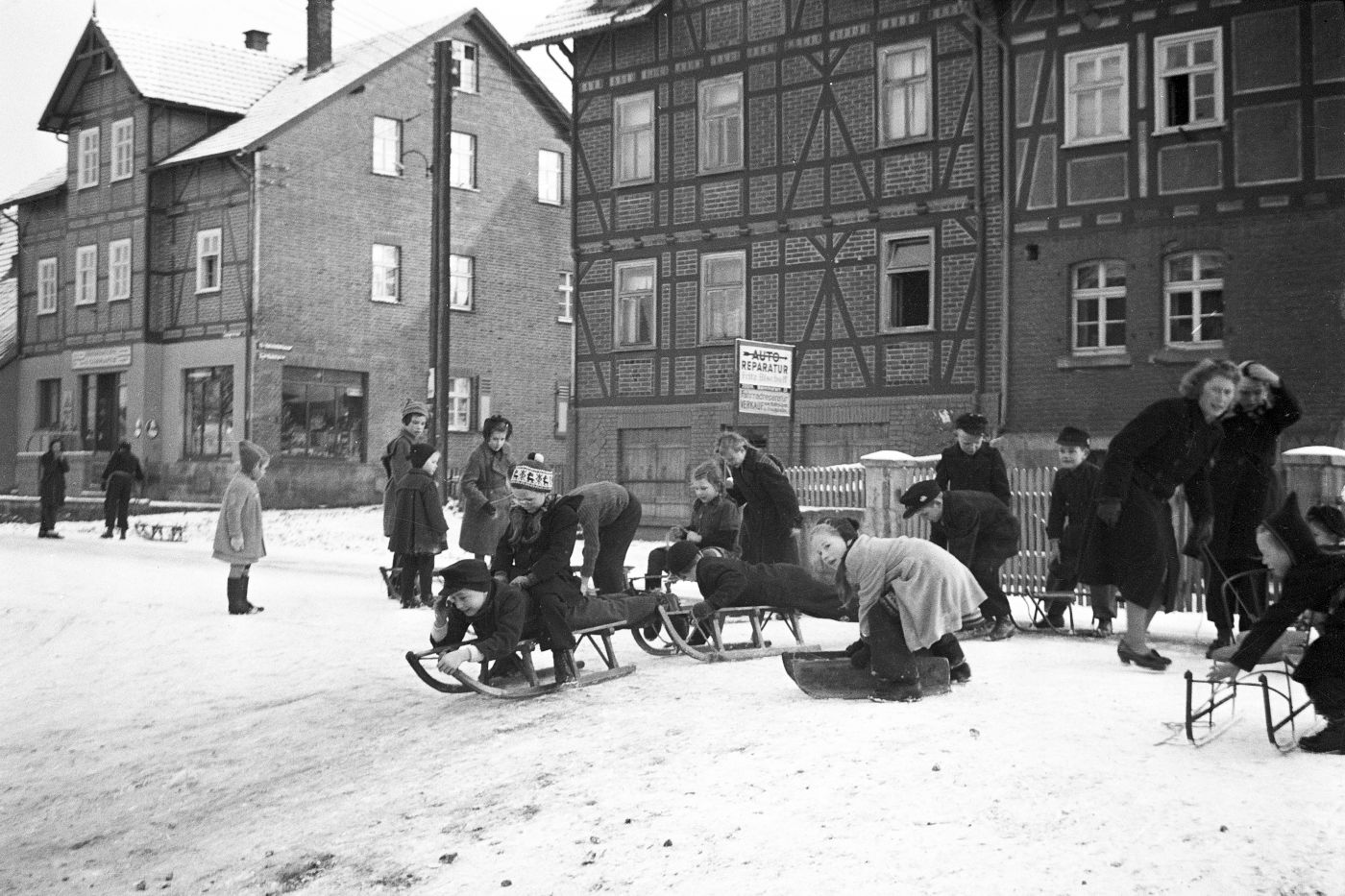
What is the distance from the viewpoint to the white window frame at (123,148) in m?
40.5

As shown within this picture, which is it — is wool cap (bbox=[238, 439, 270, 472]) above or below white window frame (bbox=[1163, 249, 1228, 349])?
below

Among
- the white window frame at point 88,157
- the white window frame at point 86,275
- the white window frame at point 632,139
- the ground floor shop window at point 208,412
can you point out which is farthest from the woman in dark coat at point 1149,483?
the white window frame at point 88,157

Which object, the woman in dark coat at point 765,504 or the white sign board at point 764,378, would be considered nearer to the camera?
the woman in dark coat at point 765,504

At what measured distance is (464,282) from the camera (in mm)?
40219

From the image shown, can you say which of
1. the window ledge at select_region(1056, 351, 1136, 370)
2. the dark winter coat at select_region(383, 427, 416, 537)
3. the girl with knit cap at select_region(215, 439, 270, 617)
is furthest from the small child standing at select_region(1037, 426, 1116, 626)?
the window ledge at select_region(1056, 351, 1136, 370)

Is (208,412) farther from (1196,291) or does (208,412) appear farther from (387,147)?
(1196,291)

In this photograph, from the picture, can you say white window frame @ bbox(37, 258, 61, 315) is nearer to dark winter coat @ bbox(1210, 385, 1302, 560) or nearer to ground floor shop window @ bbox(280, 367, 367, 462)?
ground floor shop window @ bbox(280, 367, 367, 462)

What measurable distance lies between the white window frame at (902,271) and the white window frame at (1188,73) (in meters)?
4.04

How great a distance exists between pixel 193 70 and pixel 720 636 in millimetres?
34001

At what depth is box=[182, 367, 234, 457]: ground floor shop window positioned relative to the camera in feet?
123

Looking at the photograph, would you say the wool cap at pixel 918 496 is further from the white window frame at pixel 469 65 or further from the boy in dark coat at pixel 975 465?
the white window frame at pixel 469 65

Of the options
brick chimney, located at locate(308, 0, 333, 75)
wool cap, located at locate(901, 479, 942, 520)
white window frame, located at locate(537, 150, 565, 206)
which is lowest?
wool cap, located at locate(901, 479, 942, 520)

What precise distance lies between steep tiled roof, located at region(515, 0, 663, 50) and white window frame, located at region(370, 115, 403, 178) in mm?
9720

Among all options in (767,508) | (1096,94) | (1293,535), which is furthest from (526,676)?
(1096,94)
